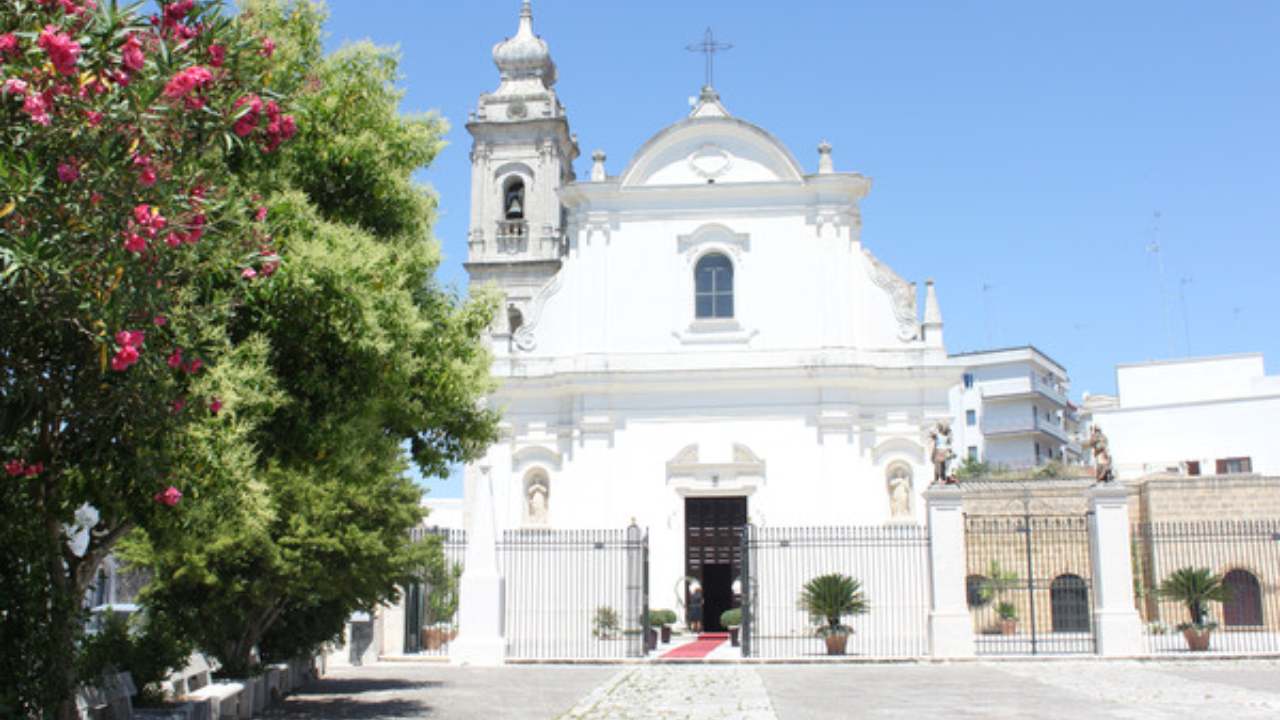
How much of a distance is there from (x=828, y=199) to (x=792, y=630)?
1081 cm

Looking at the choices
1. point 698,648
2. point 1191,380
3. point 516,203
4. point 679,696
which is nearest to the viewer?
point 679,696

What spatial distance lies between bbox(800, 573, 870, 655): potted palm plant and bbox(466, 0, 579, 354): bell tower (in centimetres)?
1852

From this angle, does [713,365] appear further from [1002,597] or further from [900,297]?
[1002,597]

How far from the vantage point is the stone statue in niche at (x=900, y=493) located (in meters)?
28.9

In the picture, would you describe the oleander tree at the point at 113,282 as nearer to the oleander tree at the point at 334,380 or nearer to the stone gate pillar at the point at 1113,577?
the oleander tree at the point at 334,380

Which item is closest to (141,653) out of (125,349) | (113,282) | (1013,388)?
(125,349)

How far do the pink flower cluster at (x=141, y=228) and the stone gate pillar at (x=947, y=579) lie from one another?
17.2 m

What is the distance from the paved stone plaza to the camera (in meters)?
13.2

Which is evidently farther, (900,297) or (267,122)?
(900,297)

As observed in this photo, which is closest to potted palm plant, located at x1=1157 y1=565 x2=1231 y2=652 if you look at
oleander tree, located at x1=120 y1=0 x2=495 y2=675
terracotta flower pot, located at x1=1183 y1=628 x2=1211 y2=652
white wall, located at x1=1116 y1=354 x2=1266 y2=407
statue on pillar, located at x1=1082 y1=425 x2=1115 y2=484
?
terracotta flower pot, located at x1=1183 y1=628 x2=1211 y2=652

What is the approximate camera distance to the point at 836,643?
21.8m

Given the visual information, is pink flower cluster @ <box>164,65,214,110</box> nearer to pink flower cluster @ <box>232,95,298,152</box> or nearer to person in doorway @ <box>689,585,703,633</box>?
pink flower cluster @ <box>232,95,298,152</box>

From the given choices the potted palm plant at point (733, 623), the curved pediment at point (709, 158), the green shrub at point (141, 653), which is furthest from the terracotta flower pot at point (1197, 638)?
the green shrub at point (141, 653)

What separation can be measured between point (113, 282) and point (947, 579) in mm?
17475
